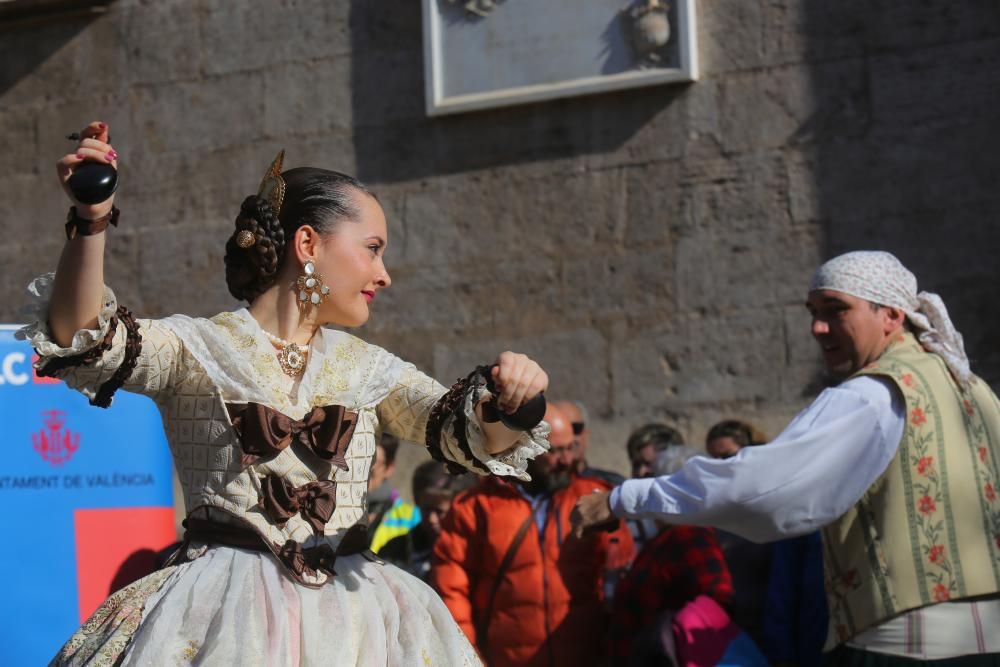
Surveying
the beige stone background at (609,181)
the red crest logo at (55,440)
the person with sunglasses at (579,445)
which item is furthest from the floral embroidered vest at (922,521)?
the beige stone background at (609,181)

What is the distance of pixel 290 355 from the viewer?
2.82 meters

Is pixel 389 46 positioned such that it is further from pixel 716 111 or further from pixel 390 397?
pixel 390 397

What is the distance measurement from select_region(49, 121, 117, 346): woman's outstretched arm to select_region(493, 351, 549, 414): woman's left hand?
0.69 meters

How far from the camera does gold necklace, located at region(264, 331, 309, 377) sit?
9.23 ft

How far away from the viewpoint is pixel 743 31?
6.69 meters

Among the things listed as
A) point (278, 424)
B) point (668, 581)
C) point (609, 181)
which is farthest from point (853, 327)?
point (609, 181)

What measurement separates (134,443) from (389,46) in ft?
10.5

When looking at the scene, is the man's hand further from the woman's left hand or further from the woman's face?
the woman's left hand

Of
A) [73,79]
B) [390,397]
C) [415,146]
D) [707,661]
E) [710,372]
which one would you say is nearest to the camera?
[390,397]

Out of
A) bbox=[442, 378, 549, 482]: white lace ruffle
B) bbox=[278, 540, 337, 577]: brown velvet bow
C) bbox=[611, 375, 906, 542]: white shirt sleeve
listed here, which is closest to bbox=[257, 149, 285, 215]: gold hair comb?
bbox=[442, 378, 549, 482]: white lace ruffle

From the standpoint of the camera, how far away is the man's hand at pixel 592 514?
3996 mm

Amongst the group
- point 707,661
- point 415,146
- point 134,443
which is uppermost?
point 415,146

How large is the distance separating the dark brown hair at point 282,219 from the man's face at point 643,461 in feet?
9.79

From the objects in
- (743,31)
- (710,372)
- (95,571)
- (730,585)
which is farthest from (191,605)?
(743,31)
